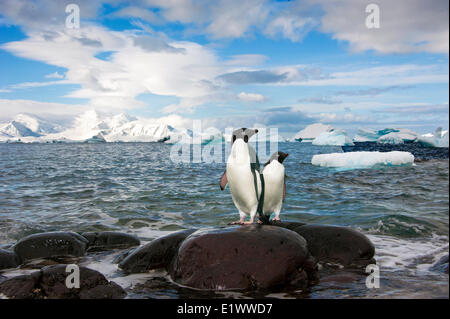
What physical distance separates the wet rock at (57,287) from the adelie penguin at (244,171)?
2.00 metres

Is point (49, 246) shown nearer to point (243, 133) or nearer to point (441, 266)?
point (243, 133)

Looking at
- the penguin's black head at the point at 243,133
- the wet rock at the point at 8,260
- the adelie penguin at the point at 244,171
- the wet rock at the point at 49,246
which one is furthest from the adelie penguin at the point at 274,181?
the wet rock at the point at 8,260

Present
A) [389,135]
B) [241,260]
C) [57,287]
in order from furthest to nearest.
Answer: [389,135] → [241,260] → [57,287]

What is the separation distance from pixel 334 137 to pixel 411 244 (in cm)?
4317

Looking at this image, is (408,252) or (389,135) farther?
(389,135)

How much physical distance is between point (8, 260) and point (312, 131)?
6854 cm

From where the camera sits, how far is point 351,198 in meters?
11.4

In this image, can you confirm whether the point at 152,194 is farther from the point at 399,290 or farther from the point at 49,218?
the point at 399,290

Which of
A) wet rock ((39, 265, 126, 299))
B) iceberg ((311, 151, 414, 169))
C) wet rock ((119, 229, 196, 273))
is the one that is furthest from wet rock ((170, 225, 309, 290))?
iceberg ((311, 151, 414, 169))

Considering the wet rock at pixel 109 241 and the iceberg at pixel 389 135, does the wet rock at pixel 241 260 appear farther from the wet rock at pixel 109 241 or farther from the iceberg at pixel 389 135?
the iceberg at pixel 389 135

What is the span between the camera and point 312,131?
7062cm

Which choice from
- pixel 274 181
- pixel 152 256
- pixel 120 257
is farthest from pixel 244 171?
pixel 120 257

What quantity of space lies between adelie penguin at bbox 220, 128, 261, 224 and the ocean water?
153 centimetres
